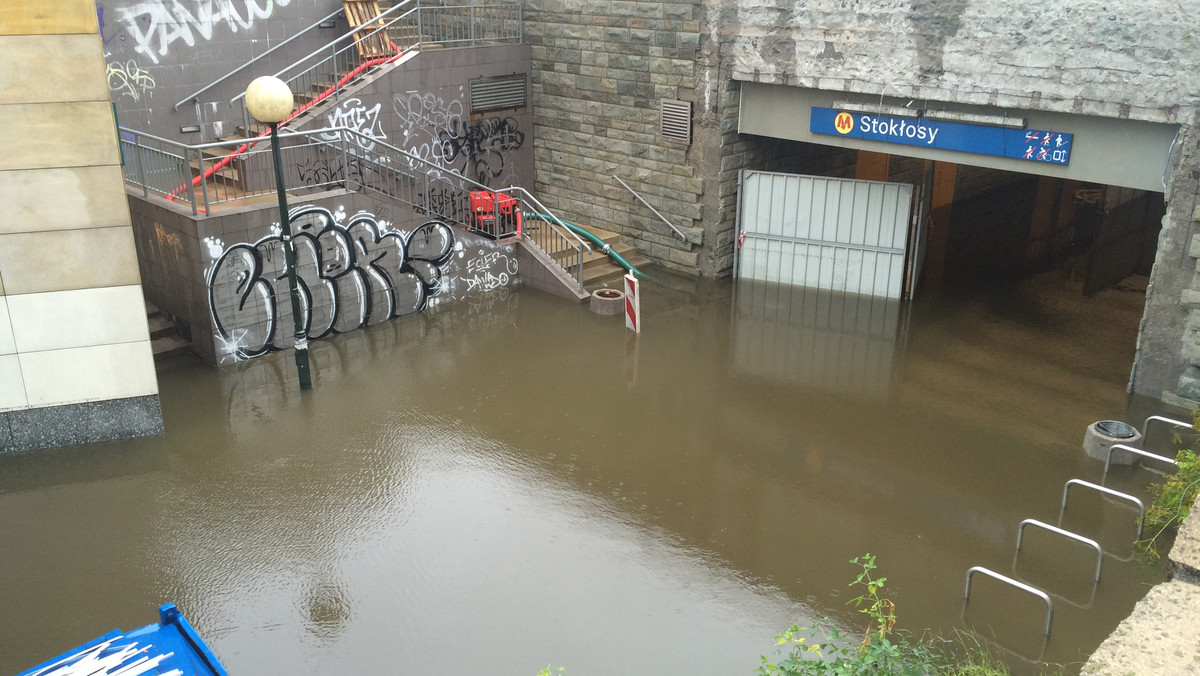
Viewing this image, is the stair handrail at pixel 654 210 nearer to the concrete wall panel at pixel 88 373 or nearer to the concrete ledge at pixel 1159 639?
the concrete wall panel at pixel 88 373

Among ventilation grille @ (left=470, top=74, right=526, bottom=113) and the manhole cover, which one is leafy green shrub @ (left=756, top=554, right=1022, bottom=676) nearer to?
the manhole cover

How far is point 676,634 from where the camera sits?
770 centimetres

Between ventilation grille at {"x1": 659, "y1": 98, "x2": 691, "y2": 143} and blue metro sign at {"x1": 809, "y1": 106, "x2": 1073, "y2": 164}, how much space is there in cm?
211

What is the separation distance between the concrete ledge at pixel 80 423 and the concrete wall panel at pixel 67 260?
4.54 feet

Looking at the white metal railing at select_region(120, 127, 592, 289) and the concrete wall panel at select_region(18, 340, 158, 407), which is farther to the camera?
the white metal railing at select_region(120, 127, 592, 289)

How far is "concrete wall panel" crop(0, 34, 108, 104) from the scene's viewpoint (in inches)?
364

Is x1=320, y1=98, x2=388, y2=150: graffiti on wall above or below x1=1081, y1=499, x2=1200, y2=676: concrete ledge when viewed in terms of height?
above

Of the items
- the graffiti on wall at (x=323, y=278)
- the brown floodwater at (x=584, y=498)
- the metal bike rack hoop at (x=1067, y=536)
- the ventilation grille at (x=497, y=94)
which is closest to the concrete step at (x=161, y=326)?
the brown floodwater at (x=584, y=498)

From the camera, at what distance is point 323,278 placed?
1342cm

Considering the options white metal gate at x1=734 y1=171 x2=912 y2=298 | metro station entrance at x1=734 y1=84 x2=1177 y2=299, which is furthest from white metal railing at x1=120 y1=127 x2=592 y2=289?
metro station entrance at x1=734 y1=84 x2=1177 y2=299

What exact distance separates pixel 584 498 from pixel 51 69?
6857 millimetres

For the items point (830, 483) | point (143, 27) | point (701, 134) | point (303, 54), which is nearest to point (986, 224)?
point (701, 134)

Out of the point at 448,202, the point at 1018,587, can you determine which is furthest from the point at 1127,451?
the point at 448,202

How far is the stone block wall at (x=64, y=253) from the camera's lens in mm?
9367
